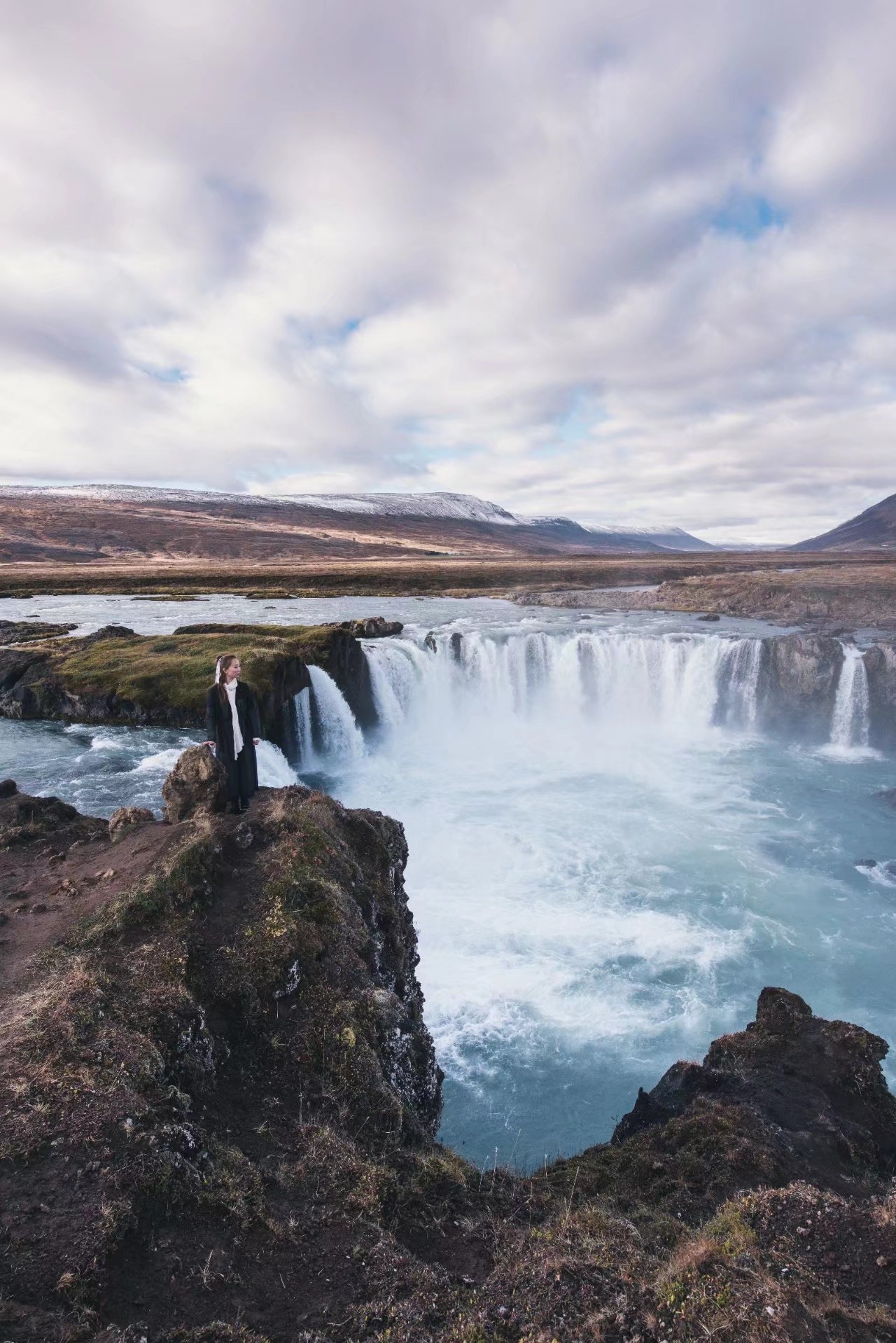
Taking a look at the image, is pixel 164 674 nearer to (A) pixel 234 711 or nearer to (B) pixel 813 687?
(A) pixel 234 711

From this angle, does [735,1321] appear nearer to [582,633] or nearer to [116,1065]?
[116,1065]

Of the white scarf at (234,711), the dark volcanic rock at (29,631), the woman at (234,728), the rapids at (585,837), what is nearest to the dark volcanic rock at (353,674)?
the rapids at (585,837)

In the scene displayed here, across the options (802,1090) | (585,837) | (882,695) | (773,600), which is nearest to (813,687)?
(882,695)

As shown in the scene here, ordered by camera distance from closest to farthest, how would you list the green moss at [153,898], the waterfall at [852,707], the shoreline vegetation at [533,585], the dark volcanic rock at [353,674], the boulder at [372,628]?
the green moss at [153,898]
the dark volcanic rock at [353,674]
the waterfall at [852,707]
the boulder at [372,628]
the shoreline vegetation at [533,585]

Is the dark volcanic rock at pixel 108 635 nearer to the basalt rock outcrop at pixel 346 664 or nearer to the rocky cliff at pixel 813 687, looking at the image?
the basalt rock outcrop at pixel 346 664

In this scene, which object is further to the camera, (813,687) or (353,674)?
(813,687)
